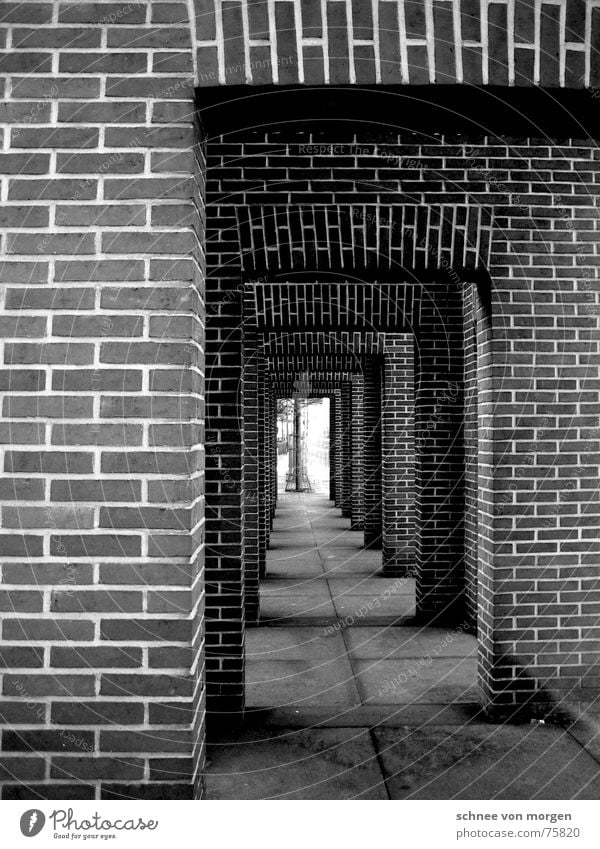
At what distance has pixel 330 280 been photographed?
20.1 ft

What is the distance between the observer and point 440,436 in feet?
23.1

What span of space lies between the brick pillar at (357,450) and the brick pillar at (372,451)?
1.35 metres

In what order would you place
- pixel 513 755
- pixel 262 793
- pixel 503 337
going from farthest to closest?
pixel 503 337, pixel 513 755, pixel 262 793

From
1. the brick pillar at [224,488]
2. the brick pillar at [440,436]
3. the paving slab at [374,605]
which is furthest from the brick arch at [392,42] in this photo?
the paving slab at [374,605]

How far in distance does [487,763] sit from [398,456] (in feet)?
20.0

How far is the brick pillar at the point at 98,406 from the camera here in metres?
2.20

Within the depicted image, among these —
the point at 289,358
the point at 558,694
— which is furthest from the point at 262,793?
the point at 289,358

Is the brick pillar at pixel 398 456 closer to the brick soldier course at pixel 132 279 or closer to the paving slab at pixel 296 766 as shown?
the paving slab at pixel 296 766

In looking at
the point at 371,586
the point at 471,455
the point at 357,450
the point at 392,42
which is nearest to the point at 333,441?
the point at 357,450

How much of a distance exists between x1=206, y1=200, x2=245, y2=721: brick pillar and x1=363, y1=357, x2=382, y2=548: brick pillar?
6.82 meters

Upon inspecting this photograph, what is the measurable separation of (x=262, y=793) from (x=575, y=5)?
3.76 m

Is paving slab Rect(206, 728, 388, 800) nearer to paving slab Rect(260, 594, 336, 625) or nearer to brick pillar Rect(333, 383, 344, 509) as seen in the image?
paving slab Rect(260, 594, 336, 625)
